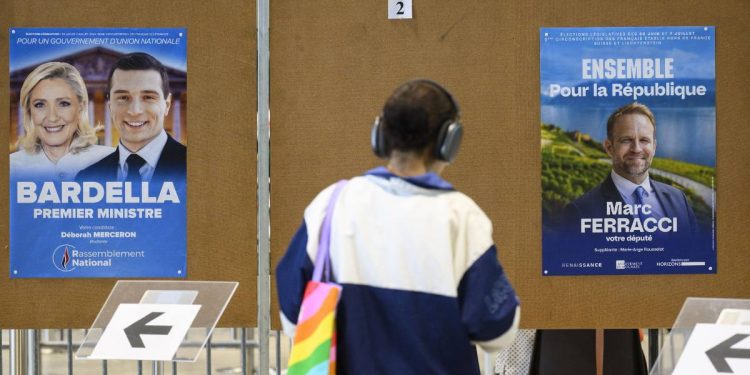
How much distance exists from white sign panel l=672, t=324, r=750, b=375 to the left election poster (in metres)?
2.21

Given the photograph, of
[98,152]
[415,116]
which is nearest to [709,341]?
[415,116]

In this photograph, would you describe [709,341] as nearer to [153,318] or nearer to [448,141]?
[448,141]

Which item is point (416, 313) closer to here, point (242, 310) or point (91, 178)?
point (242, 310)

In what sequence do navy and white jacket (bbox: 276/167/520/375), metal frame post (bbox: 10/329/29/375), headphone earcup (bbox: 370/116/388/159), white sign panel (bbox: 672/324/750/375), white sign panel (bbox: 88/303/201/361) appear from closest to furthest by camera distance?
navy and white jacket (bbox: 276/167/520/375) < headphone earcup (bbox: 370/116/388/159) < white sign panel (bbox: 672/324/750/375) < white sign panel (bbox: 88/303/201/361) < metal frame post (bbox: 10/329/29/375)

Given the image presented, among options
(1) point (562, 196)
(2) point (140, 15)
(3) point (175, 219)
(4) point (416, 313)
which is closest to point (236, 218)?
(3) point (175, 219)

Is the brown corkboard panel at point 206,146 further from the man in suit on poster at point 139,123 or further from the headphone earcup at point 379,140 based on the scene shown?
the headphone earcup at point 379,140

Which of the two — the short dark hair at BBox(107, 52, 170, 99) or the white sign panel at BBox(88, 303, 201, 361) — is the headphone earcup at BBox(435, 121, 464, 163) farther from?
the short dark hair at BBox(107, 52, 170, 99)

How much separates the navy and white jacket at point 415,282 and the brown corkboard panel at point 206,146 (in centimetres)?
A: 191

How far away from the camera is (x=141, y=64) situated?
498 centimetres

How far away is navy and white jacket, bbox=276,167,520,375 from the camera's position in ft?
9.99

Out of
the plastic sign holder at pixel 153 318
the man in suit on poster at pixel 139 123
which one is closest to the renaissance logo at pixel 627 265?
the plastic sign holder at pixel 153 318

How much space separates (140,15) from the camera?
4965 mm

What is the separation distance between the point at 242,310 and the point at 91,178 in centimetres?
85

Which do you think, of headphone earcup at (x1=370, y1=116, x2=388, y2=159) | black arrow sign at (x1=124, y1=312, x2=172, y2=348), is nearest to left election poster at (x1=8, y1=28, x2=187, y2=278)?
black arrow sign at (x1=124, y1=312, x2=172, y2=348)
